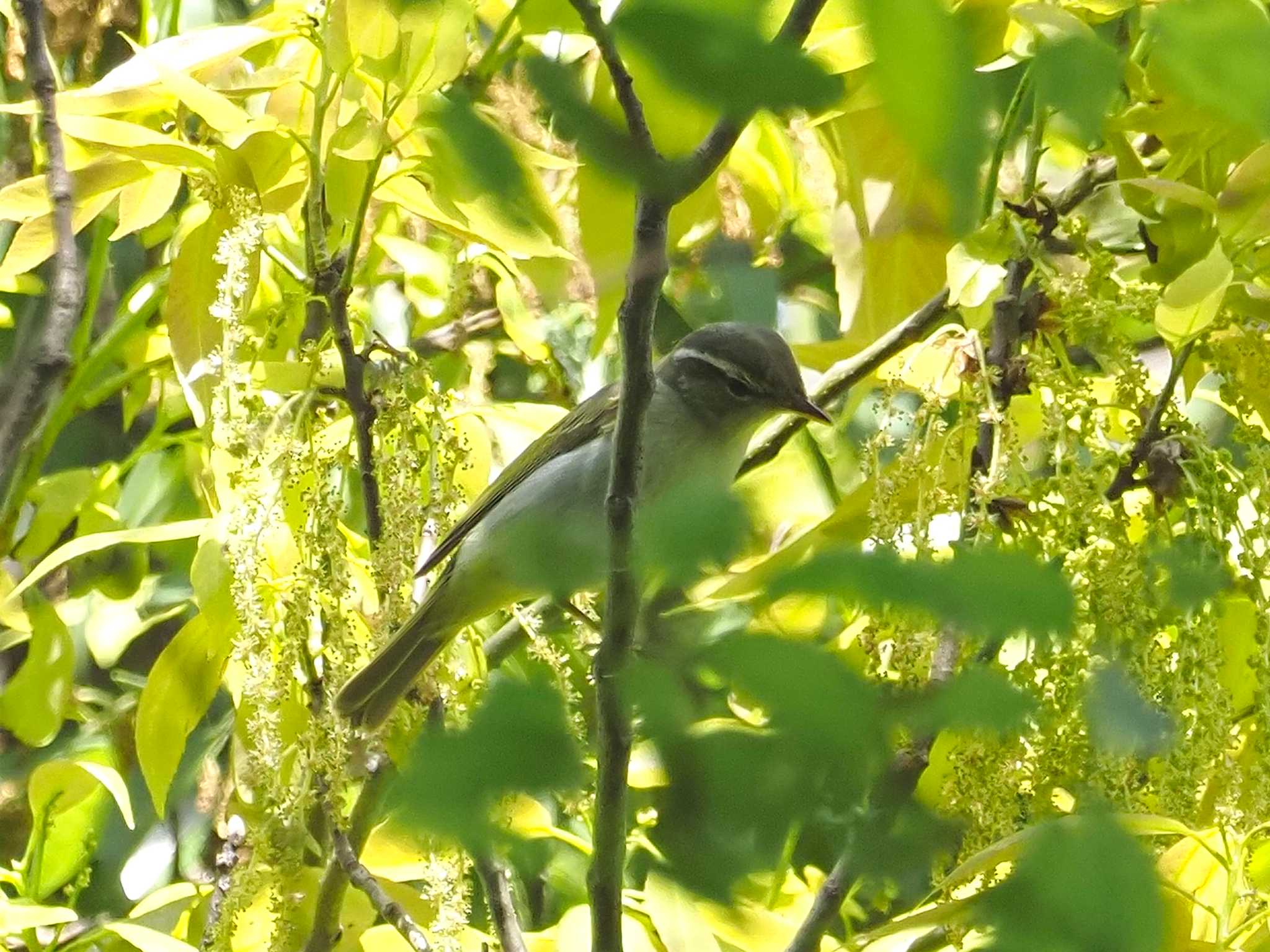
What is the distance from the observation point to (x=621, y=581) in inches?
21.7

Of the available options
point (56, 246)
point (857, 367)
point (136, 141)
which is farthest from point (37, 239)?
point (857, 367)

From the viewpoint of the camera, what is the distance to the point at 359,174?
A: 1612mm

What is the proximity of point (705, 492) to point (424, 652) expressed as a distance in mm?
1827

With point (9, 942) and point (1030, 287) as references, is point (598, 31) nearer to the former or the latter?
point (1030, 287)

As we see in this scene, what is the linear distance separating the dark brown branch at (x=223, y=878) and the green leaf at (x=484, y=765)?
1.06 meters

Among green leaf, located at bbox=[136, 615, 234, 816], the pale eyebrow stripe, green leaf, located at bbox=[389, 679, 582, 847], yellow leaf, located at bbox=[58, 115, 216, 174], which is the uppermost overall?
yellow leaf, located at bbox=[58, 115, 216, 174]

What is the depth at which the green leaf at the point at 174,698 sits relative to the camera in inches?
66.1

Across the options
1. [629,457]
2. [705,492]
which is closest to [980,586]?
[705,492]

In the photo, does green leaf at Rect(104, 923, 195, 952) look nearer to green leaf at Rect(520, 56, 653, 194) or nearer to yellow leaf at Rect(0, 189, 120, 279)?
yellow leaf at Rect(0, 189, 120, 279)

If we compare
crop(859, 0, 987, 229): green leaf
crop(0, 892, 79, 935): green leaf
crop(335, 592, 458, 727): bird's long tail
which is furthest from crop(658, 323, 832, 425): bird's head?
crop(859, 0, 987, 229): green leaf

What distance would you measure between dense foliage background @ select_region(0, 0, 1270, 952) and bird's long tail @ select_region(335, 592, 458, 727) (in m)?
0.14

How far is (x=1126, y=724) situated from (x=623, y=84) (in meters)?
0.28

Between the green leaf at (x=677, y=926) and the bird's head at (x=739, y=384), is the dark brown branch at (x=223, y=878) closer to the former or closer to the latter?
the green leaf at (x=677, y=926)

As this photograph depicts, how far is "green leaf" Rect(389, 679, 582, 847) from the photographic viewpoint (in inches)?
16.1
